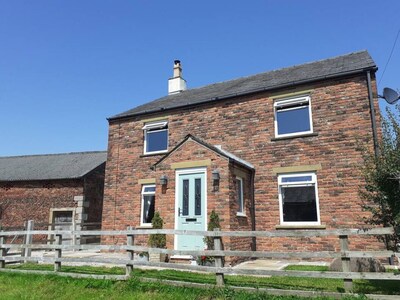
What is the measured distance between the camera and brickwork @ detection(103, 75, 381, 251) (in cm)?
1034

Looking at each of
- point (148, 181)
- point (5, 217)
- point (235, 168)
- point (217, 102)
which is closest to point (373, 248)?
point (235, 168)

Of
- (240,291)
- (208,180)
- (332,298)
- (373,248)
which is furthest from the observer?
(208,180)

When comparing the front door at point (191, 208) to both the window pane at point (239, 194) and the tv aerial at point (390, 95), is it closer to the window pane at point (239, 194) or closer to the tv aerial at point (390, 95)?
the window pane at point (239, 194)

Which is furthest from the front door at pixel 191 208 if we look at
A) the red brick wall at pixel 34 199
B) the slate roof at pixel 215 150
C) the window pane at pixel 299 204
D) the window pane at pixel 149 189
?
the red brick wall at pixel 34 199

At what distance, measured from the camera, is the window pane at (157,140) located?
14.5m

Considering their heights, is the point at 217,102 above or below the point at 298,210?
above

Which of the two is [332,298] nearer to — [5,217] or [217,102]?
[217,102]

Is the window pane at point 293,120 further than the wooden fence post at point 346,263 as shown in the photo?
Yes

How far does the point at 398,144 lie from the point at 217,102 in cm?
815

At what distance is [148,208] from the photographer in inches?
537

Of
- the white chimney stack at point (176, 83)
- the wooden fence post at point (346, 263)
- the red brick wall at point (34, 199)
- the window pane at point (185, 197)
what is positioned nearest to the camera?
the wooden fence post at point (346, 263)

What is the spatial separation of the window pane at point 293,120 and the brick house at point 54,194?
1161 cm

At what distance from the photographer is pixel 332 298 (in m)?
5.40

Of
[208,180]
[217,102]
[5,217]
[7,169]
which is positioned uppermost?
[217,102]
